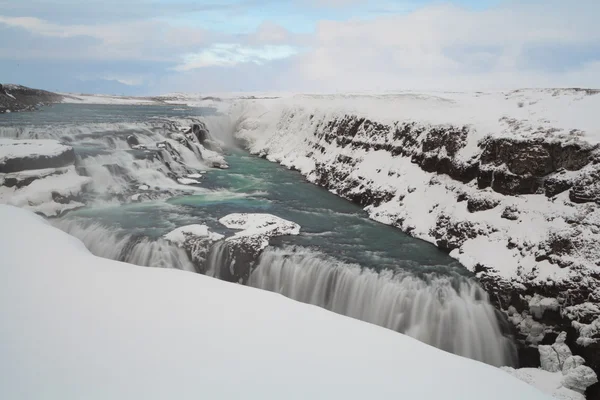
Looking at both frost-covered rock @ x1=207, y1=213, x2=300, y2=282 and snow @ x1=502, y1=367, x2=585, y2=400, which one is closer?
snow @ x1=502, y1=367, x2=585, y2=400

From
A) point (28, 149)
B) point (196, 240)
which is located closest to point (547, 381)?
point (196, 240)

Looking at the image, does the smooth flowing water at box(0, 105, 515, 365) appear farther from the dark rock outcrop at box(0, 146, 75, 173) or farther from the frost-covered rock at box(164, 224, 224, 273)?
the dark rock outcrop at box(0, 146, 75, 173)

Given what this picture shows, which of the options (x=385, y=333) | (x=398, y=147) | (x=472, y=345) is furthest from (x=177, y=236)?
(x=398, y=147)

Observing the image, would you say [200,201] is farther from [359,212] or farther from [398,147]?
[398,147]

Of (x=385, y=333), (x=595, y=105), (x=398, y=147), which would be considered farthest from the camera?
(x=398, y=147)

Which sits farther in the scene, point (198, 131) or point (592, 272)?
point (198, 131)

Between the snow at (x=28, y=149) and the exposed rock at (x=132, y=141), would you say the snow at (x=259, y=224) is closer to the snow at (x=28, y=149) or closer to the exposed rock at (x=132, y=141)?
the snow at (x=28, y=149)

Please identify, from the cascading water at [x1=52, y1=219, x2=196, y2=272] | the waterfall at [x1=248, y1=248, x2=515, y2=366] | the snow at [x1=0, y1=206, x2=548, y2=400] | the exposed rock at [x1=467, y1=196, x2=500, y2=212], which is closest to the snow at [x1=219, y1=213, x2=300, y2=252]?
the waterfall at [x1=248, y1=248, x2=515, y2=366]
